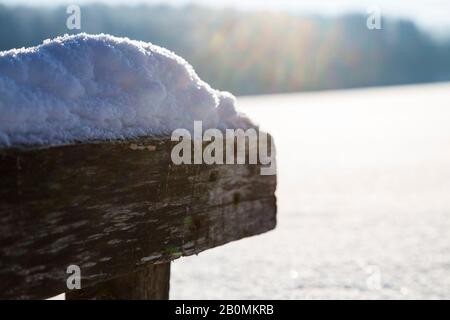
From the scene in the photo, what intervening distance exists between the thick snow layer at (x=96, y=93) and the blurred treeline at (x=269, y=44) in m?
57.9

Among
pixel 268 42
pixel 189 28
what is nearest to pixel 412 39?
pixel 268 42

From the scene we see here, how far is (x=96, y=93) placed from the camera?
3.55ft

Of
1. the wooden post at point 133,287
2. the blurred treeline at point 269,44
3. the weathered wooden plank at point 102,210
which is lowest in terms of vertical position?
the wooden post at point 133,287

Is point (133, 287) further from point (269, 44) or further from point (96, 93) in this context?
point (269, 44)

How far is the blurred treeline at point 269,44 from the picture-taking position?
6412 centimetres

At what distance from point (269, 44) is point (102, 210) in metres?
79.8

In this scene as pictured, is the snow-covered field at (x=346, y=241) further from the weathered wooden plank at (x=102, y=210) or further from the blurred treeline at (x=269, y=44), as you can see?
the blurred treeline at (x=269, y=44)

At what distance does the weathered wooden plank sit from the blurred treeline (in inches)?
2282

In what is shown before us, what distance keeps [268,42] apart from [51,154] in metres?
79.3

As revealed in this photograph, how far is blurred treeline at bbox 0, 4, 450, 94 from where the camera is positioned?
64.1m

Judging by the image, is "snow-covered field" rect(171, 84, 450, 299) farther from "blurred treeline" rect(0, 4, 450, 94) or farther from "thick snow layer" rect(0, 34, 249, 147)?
"blurred treeline" rect(0, 4, 450, 94)

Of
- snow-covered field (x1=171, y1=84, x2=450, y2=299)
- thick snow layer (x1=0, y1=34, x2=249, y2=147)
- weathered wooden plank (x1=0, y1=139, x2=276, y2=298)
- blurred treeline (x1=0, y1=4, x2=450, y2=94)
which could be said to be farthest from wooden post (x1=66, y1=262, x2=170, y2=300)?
blurred treeline (x1=0, y1=4, x2=450, y2=94)

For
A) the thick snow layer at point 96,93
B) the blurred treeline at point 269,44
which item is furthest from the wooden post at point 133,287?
the blurred treeline at point 269,44

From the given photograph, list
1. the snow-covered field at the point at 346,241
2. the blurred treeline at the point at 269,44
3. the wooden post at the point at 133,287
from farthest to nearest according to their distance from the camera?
the blurred treeline at the point at 269,44
the snow-covered field at the point at 346,241
the wooden post at the point at 133,287
